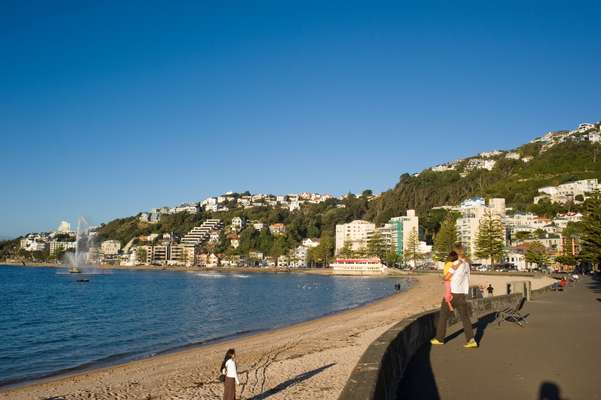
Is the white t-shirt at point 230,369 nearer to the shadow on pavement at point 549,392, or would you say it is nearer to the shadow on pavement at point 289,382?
the shadow on pavement at point 289,382

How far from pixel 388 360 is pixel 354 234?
531 ft

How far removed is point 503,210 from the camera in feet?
479

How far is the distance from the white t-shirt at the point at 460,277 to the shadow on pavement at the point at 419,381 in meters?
1.61

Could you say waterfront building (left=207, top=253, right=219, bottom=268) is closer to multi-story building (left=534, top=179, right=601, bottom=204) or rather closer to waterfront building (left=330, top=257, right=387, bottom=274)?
waterfront building (left=330, top=257, right=387, bottom=274)

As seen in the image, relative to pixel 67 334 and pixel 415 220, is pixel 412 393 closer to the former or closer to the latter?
pixel 67 334

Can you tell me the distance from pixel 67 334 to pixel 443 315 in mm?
22575

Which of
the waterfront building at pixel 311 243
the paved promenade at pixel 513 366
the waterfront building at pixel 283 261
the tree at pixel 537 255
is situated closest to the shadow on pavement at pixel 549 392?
the paved promenade at pixel 513 366

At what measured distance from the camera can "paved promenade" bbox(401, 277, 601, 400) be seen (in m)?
6.88

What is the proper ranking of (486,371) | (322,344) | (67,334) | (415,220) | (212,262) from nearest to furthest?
1. (486,371)
2. (322,344)
3. (67,334)
4. (415,220)
5. (212,262)

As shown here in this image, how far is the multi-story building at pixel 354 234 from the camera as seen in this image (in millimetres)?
161125

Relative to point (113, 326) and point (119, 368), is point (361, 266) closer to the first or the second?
point (113, 326)

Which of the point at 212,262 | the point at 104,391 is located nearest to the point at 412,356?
the point at 104,391

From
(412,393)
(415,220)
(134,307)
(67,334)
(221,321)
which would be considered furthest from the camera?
(415,220)

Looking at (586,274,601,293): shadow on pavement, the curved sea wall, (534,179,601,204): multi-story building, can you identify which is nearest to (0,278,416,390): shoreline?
the curved sea wall
